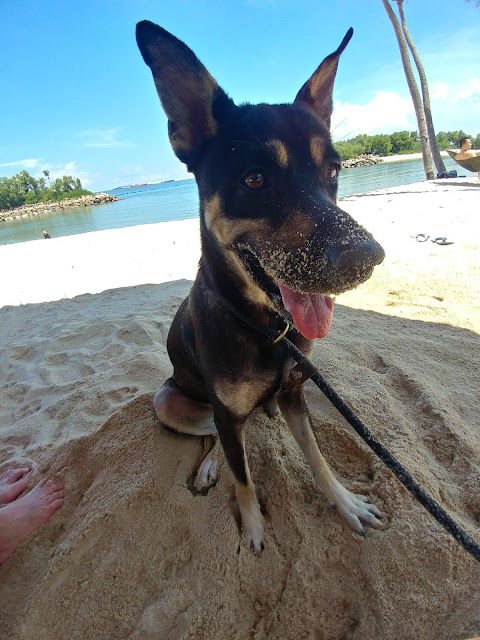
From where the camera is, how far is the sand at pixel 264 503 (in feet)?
5.73

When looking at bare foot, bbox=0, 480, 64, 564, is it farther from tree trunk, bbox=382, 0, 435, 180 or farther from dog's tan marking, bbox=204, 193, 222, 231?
tree trunk, bbox=382, 0, 435, 180

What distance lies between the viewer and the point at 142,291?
6.31m

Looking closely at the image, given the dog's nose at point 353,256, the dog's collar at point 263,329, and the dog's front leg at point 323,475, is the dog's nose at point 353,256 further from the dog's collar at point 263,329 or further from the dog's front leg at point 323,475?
the dog's front leg at point 323,475

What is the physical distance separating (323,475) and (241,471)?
514 mm

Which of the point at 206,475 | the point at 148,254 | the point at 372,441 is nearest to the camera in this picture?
the point at 372,441

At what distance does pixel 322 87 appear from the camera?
7.27 ft

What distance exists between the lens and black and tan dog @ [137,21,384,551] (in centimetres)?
145

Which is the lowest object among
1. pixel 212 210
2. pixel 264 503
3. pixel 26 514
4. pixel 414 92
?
pixel 264 503

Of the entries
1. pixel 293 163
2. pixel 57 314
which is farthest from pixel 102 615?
pixel 57 314

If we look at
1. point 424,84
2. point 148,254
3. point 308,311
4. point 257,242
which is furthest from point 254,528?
point 424,84

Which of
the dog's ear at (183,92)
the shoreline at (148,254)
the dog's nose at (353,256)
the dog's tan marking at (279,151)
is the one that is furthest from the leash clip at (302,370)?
the shoreline at (148,254)

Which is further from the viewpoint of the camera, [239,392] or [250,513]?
[250,513]

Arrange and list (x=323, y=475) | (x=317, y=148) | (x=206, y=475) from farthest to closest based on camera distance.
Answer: (x=206, y=475), (x=323, y=475), (x=317, y=148)

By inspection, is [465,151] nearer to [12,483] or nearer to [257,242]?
[257,242]
